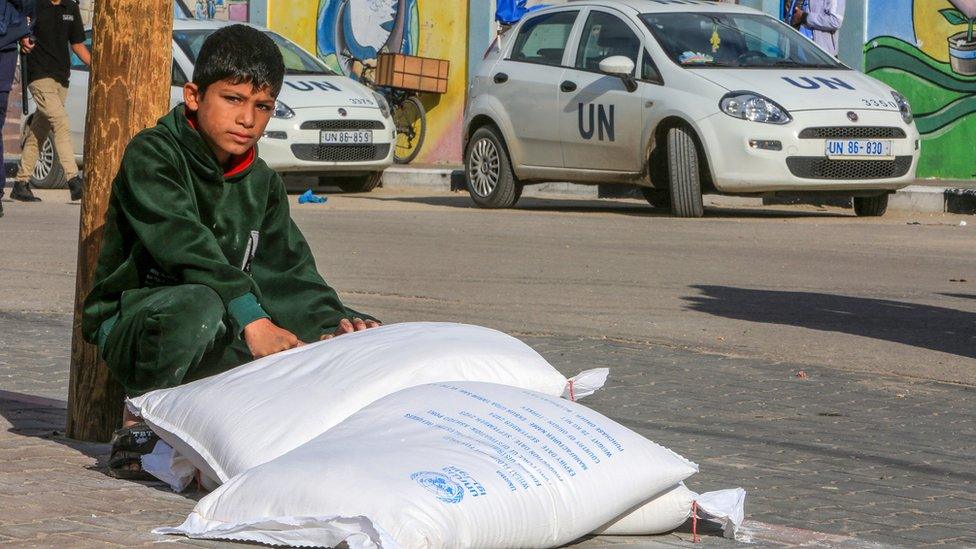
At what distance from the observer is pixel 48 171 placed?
18641 mm

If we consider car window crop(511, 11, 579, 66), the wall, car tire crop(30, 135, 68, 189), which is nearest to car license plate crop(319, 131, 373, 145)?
car window crop(511, 11, 579, 66)

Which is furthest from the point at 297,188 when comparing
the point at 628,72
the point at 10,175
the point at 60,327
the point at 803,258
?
the point at 60,327

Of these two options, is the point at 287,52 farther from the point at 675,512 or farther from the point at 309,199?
the point at 675,512

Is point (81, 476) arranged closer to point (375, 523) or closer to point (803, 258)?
point (375, 523)

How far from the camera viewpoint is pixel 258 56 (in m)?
4.74

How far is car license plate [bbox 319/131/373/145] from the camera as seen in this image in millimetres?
17250

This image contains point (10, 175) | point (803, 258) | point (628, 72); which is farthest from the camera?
point (10, 175)

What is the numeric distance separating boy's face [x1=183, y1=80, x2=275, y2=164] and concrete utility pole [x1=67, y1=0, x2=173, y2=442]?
521 millimetres

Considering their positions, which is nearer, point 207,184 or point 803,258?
point 207,184

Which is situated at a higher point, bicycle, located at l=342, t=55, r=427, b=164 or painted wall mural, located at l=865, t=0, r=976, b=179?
painted wall mural, located at l=865, t=0, r=976, b=179

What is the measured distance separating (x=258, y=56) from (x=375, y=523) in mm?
1624

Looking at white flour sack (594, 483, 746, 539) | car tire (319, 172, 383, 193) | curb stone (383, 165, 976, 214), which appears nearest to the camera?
white flour sack (594, 483, 746, 539)

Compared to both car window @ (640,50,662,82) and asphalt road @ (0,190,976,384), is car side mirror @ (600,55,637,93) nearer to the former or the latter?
car window @ (640,50,662,82)

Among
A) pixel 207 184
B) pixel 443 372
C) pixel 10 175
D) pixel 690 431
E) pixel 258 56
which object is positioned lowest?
pixel 10 175
